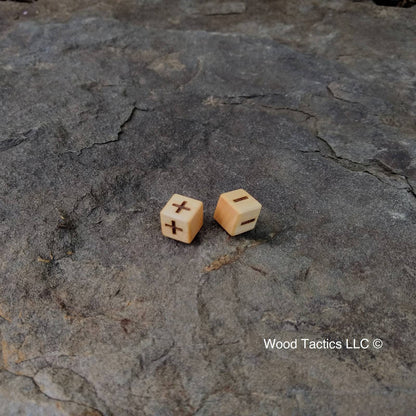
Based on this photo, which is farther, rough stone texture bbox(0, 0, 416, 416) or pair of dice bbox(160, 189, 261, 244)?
pair of dice bbox(160, 189, 261, 244)

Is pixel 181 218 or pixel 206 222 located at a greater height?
pixel 181 218

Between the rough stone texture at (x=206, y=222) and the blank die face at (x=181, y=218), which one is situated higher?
the blank die face at (x=181, y=218)

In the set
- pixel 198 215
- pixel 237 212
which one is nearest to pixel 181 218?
pixel 198 215

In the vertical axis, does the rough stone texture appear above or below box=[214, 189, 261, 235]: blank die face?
below

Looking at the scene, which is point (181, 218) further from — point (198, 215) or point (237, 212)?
point (237, 212)

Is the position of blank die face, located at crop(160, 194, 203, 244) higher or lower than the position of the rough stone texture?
higher

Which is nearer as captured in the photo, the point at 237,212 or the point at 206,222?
the point at 237,212

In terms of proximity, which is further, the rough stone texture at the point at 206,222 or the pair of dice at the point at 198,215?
the pair of dice at the point at 198,215
